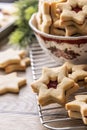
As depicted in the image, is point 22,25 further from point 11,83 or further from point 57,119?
point 57,119

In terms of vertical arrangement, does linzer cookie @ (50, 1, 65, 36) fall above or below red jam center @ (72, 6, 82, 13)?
below

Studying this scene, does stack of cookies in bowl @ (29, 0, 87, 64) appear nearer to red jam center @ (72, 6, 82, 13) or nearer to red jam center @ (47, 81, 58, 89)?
red jam center @ (72, 6, 82, 13)

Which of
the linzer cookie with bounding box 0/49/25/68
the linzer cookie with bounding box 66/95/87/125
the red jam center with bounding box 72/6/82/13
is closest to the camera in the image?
the linzer cookie with bounding box 66/95/87/125

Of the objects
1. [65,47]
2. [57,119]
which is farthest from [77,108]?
[65,47]

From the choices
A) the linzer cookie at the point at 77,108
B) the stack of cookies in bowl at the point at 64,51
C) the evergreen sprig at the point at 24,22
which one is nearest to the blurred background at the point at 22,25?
the evergreen sprig at the point at 24,22

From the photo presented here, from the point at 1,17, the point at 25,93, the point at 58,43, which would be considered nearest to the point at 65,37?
the point at 58,43

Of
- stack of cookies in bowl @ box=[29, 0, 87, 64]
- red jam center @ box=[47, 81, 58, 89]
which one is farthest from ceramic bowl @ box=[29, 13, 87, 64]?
red jam center @ box=[47, 81, 58, 89]

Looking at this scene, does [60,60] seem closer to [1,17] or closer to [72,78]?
[72,78]
